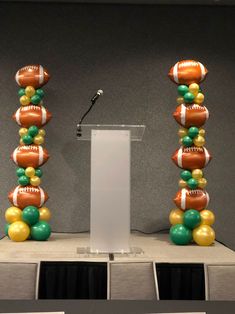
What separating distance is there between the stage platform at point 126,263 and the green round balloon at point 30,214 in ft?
0.59

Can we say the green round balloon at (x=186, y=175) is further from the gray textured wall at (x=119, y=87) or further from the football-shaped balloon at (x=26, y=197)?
the football-shaped balloon at (x=26, y=197)

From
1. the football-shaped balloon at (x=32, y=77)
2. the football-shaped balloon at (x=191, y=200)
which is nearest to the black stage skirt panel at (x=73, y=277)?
the football-shaped balloon at (x=191, y=200)

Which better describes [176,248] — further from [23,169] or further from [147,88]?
[147,88]

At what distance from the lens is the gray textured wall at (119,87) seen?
4.91 m

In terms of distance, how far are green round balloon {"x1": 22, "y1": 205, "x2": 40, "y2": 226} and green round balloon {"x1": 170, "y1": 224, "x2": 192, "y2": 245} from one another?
1125 mm

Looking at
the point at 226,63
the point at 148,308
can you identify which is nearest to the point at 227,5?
the point at 226,63

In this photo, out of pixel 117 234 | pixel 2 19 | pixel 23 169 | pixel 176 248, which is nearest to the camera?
pixel 117 234

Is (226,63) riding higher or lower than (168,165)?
higher

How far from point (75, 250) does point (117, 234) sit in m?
0.40

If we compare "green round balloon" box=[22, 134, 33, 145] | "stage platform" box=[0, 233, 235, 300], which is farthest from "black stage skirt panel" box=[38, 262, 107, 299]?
"green round balloon" box=[22, 134, 33, 145]

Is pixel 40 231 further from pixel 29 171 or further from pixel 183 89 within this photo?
pixel 183 89

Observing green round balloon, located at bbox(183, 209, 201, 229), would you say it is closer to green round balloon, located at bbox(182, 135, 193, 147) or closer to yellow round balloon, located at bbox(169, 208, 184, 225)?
yellow round balloon, located at bbox(169, 208, 184, 225)

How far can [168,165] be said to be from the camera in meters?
4.93

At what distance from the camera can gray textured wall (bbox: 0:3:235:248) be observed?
16.1ft
